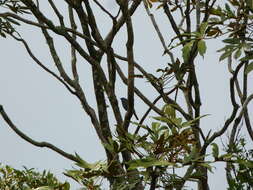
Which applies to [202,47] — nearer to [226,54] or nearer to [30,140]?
[226,54]

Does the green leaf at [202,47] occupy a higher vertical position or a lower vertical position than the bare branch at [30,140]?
higher

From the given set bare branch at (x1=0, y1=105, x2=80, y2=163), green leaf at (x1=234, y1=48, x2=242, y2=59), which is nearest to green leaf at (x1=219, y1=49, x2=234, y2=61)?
green leaf at (x1=234, y1=48, x2=242, y2=59)

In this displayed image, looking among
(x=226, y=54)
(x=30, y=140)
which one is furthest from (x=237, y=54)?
(x=30, y=140)

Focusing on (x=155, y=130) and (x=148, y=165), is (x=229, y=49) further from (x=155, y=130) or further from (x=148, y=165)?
(x=148, y=165)

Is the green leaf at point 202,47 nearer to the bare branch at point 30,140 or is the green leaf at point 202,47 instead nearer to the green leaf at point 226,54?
the green leaf at point 226,54

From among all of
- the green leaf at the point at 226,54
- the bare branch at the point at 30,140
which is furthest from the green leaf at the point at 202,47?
the bare branch at the point at 30,140

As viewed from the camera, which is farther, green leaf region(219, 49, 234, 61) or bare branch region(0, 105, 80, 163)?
bare branch region(0, 105, 80, 163)

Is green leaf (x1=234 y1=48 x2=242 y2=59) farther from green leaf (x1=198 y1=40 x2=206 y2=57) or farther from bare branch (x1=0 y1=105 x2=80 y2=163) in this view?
bare branch (x1=0 y1=105 x2=80 y2=163)

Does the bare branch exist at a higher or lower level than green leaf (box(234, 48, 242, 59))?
lower

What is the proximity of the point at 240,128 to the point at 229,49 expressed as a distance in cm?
131

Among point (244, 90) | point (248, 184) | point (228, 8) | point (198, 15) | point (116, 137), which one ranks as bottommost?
point (116, 137)

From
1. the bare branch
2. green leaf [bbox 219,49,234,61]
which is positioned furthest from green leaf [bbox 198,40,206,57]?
the bare branch

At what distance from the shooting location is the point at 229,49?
1.48 m

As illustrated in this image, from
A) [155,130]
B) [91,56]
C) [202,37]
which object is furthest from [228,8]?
[91,56]
